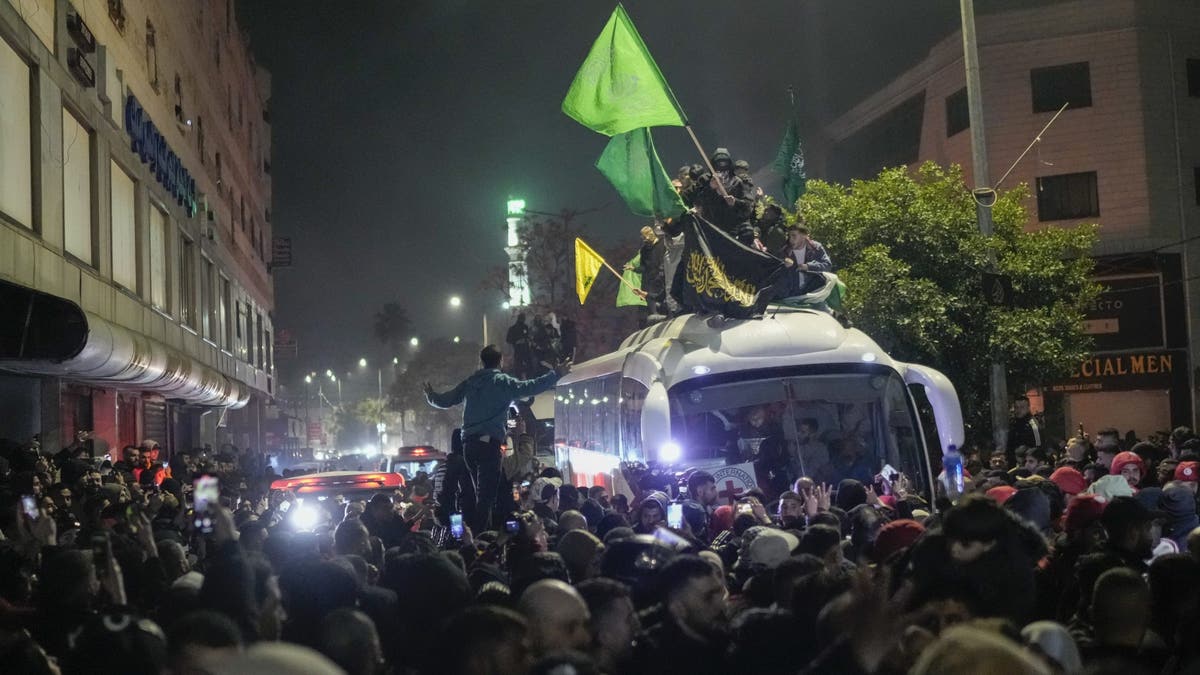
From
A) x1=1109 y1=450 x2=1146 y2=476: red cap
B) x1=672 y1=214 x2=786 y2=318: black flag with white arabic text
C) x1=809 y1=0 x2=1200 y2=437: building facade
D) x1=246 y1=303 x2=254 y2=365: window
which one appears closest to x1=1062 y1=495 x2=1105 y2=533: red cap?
x1=1109 y1=450 x2=1146 y2=476: red cap

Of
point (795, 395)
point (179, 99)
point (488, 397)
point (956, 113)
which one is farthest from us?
point (956, 113)

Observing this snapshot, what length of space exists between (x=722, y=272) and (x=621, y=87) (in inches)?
102

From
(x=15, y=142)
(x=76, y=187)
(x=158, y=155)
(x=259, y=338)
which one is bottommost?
(x=15, y=142)

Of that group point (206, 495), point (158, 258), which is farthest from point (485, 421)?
point (158, 258)

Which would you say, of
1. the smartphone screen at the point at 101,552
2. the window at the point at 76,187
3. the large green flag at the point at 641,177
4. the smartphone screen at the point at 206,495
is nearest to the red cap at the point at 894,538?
the smartphone screen at the point at 206,495

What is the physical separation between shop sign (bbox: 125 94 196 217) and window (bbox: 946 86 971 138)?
23063mm

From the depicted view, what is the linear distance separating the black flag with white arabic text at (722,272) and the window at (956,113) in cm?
2554

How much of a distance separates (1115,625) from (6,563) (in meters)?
5.41

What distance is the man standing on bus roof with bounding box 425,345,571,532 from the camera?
10297mm

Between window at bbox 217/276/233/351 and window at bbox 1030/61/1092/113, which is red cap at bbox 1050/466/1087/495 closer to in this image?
window at bbox 1030/61/1092/113

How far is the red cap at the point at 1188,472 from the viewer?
10375 mm

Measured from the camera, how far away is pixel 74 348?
12.7 m

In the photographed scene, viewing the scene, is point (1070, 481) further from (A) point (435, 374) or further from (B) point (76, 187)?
(A) point (435, 374)

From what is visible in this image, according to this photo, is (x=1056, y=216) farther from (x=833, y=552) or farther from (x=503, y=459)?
(x=833, y=552)
